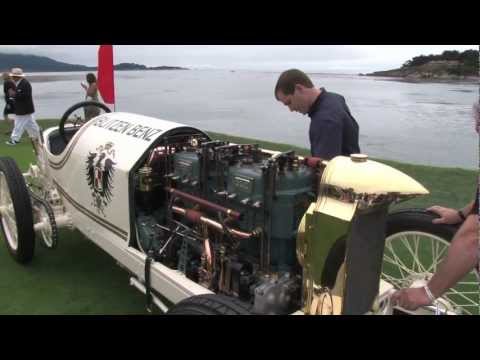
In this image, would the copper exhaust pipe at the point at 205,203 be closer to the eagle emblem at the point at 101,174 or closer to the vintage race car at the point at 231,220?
the vintage race car at the point at 231,220

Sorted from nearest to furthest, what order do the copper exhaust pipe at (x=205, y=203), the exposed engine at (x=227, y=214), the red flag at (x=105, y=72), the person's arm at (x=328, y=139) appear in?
the exposed engine at (x=227, y=214)
the copper exhaust pipe at (x=205, y=203)
the person's arm at (x=328, y=139)
the red flag at (x=105, y=72)

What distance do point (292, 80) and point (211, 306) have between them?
1.71 metres

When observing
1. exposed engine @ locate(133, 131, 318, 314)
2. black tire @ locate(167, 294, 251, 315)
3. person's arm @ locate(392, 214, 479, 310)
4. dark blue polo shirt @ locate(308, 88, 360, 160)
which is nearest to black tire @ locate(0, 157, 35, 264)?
exposed engine @ locate(133, 131, 318, 314)

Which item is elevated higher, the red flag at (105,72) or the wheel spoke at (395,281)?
the red flag at (105,72)

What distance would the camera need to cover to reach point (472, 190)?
5844 mm

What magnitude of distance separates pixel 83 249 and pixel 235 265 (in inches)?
91.6

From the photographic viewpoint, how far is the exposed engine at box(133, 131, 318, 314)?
237 cm

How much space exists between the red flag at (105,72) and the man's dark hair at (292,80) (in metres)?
5.14

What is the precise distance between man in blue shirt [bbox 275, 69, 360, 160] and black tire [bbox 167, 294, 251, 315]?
4.18 ft

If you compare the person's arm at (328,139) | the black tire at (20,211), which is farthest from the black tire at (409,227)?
the black tire at (20,211)

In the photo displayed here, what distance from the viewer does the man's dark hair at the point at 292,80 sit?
303 centimetres

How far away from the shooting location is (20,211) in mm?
3645

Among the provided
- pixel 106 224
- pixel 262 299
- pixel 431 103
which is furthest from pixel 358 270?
pixel 431 103

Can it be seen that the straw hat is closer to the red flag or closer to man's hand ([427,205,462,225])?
the red flag
